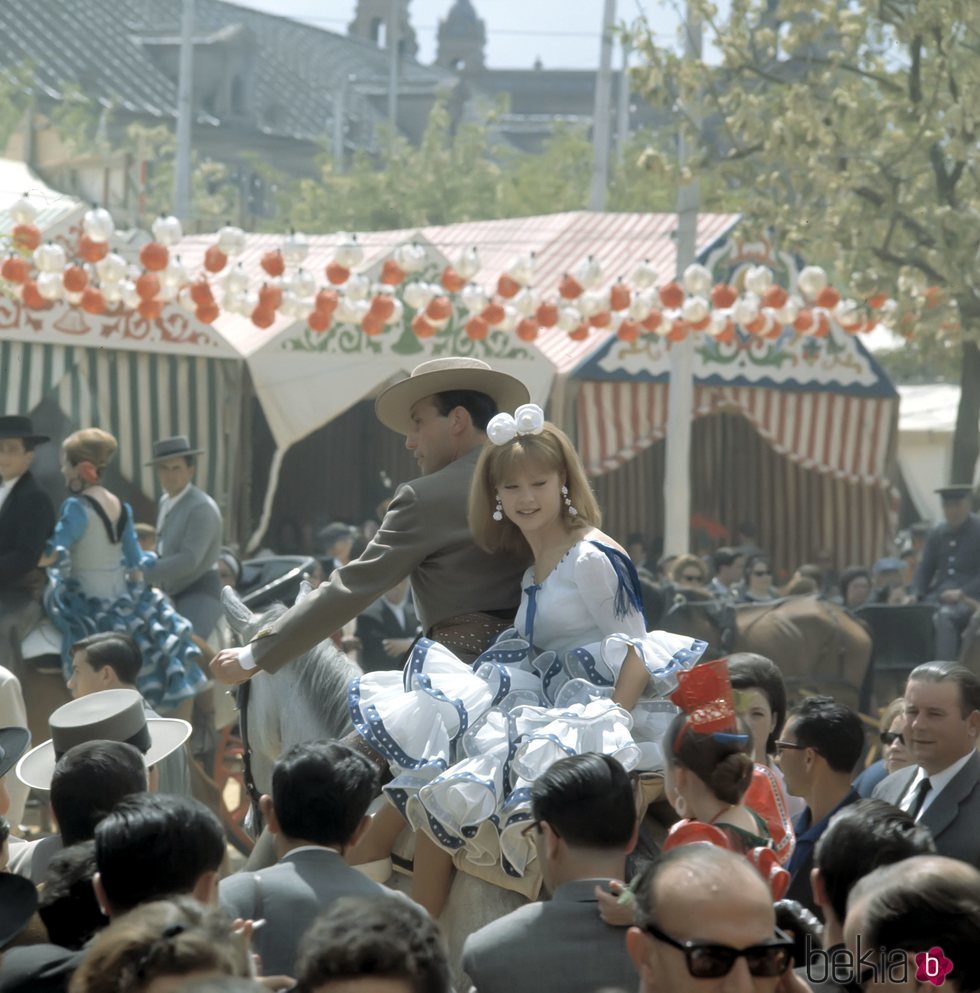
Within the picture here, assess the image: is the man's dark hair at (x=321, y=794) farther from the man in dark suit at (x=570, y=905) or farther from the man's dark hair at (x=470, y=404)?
the man's dark hair at (x=470, y=404)

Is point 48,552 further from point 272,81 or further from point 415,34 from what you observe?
point 415,34

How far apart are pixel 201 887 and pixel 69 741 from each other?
1896 mm

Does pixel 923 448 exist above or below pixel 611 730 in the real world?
below

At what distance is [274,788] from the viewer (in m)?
3.70

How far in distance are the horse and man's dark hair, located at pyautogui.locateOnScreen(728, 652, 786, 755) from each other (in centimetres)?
541

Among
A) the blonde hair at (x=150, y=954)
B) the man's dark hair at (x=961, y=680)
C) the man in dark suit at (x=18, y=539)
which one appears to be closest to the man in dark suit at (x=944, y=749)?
the man's dark hair at (x=961, y=680)

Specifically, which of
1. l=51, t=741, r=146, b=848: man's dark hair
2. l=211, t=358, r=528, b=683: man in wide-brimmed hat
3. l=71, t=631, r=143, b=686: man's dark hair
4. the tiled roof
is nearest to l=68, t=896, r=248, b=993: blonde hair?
l=51, t=741, r=146, b=848: man's dark hair

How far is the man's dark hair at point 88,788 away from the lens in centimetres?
395

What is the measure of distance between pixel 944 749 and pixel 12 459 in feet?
17.9

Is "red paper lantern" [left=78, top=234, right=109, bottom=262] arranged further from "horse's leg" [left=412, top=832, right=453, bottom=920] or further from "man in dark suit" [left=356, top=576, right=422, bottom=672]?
"horse's leg" [left=412, top=832, right=453, bottom=920]

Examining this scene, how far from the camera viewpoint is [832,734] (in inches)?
194

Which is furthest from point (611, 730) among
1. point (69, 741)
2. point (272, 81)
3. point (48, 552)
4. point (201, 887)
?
point (272, 81)

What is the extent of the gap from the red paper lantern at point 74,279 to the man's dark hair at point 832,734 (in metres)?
8.52

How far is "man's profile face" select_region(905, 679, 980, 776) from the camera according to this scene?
15.4 ft
